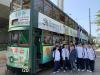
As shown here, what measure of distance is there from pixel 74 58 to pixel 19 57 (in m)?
3.83

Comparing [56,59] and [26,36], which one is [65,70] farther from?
[26,36]

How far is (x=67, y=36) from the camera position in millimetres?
16969

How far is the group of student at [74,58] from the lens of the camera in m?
12.5

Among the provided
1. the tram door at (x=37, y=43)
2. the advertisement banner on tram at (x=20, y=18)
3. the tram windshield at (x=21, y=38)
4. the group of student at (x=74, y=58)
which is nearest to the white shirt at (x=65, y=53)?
the group of student at (x=74, y=58)

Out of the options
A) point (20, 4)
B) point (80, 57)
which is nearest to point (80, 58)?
point (80, 57)

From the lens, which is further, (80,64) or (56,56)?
(80,64)

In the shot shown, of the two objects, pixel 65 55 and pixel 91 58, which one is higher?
pixel 65 55

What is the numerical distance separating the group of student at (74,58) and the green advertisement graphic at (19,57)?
259 cm

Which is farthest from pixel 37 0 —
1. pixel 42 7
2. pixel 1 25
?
pixel 1 25

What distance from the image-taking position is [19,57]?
9.99 m

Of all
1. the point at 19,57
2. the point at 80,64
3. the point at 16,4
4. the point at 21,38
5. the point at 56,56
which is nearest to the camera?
the point at 19,57

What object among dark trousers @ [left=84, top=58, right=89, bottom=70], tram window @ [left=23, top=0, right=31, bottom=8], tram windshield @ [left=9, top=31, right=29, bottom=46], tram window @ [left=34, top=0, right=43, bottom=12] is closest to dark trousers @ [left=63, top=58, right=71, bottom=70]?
dark trousers @ [left=84, top=58, right=89, bottom=70]

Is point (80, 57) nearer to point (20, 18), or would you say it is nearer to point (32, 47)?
point (32, 47)

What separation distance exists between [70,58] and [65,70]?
891 mm
